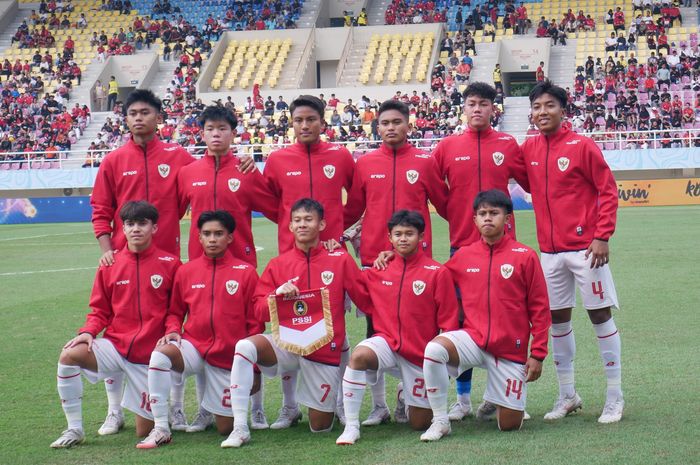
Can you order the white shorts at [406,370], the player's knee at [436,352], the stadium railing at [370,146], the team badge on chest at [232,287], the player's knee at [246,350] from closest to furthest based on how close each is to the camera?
1. the player's knee at [436,352]
2. the player's knee at [246,350]
3. the white shorts at [406,370]
4. the team badge on chest at [232,287]
5. the stadium railing at [370,146]

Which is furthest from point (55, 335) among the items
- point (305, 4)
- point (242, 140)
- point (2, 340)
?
point (305, 4)

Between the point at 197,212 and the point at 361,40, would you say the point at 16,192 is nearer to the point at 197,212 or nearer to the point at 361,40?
the point at 361,40

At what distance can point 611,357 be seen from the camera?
658cm

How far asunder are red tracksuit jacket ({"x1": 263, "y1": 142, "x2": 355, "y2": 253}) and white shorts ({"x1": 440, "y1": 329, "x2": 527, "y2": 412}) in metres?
1.23

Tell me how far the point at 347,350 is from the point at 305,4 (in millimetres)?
43068

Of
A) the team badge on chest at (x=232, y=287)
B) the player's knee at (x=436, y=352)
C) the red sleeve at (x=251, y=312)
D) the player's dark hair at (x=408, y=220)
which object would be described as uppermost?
the player's dark hair at (x=408, y=220)

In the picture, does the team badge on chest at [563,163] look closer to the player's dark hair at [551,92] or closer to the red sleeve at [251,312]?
the player's dark hair at [551,92]

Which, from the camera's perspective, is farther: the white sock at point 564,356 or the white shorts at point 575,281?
the white sock at point 564,356

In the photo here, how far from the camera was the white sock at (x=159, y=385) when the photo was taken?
6.13 metres

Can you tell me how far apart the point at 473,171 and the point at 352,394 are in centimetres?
184

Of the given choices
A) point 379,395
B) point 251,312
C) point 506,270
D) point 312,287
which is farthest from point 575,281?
point 251,312

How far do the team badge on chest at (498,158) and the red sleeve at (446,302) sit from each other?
0.98 metres

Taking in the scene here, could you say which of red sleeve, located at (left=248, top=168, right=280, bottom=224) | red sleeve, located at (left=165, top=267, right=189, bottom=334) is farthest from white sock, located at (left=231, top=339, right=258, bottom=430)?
red sleeve, located at (left=248, top=168, right=280, bottom=224)

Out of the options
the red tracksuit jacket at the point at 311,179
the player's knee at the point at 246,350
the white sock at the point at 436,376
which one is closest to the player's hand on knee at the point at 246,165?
the red tracksuit jacket at the point at 311,179
